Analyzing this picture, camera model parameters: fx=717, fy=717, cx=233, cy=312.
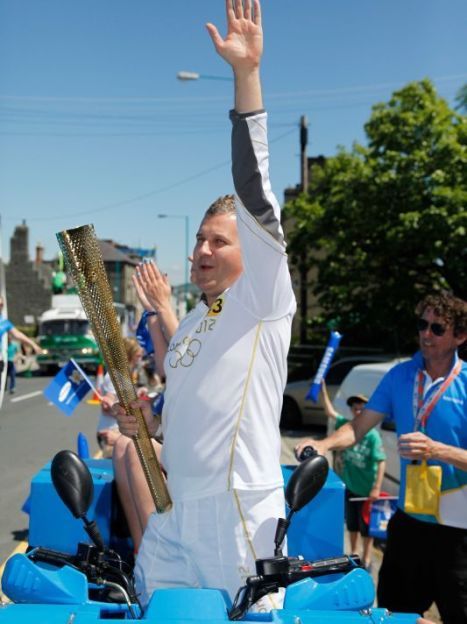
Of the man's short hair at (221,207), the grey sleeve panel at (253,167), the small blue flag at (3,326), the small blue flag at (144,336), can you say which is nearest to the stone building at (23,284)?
the small blue flag at (3,326)

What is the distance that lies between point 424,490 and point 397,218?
13.1 m

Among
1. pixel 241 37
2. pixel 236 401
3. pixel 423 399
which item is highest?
pixel 241 37

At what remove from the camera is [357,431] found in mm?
3588

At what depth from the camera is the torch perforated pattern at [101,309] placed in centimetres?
192

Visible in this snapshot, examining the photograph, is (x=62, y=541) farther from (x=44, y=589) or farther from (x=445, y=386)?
(x=445, y=386)

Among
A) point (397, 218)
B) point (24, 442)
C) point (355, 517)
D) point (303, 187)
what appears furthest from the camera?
point (303, 187)

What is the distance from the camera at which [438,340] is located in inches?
133

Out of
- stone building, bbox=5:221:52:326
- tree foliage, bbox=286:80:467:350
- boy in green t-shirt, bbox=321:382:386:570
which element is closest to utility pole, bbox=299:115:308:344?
tree foliage, bbox=286:80:467:350

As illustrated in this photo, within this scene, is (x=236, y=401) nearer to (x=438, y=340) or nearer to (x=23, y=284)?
(x=438, y=340)

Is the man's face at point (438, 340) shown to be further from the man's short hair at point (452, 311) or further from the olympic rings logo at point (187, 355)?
the olympic rings logo at point (187, 355)

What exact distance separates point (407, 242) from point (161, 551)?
1393 cm

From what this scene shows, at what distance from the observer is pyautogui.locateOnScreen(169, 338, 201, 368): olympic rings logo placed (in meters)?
2.08

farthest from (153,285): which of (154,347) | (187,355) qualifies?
(187,355)

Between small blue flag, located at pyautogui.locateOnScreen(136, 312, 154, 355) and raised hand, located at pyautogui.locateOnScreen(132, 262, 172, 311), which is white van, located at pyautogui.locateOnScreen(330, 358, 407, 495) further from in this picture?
raised hand, located at pyautogui.locateOnScreen(132, 262, 172, 311)
